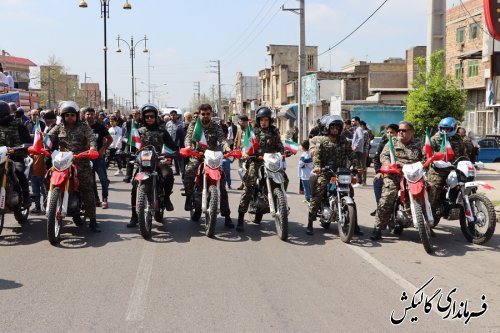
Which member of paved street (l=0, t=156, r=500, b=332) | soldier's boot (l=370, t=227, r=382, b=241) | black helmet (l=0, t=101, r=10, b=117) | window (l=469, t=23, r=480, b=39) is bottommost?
paved street (l=0, t=156, r=500, b=332)

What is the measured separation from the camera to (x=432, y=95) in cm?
2050

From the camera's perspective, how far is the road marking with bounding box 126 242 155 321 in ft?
16.0

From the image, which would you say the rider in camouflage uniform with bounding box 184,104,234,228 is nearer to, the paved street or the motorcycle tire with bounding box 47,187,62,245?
the paved street

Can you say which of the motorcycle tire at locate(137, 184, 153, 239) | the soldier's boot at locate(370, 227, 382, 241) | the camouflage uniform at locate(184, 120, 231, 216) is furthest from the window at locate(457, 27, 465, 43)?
the motorcycle tire at locate(137, 184, 153, 239)

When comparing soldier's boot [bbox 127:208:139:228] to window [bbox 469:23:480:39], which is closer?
soldier's boot [bbox 127:208:139:228]

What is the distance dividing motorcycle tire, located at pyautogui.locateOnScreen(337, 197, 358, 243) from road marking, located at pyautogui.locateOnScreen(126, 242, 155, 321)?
2684 mm

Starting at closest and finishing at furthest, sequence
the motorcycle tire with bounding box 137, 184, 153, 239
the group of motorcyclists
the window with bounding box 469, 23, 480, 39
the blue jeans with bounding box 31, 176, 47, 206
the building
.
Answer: the motorcycle tire with bounding box 137, 184, 153, 239 < the group of motorcyclists < the blue jeans with bounding box 31, 176, 47, 206 < the building < the window with bounding box 469, 23, 480, 39

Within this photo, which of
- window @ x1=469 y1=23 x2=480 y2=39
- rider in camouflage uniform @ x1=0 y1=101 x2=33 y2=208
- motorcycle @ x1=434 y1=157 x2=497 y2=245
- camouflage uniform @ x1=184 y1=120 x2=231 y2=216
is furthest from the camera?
window @ x1=469 y1=23 x2=480 y2=39

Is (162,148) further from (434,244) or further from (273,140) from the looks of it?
(434,244)

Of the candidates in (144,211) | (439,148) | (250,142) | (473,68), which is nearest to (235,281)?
(144,211)

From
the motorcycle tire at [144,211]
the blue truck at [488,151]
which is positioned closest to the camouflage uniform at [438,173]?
the motorcycle tire at [144,211]

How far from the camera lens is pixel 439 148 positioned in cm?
840

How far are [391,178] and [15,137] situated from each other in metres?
5.77

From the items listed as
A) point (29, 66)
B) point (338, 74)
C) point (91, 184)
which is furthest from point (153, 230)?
point (29, 66)
